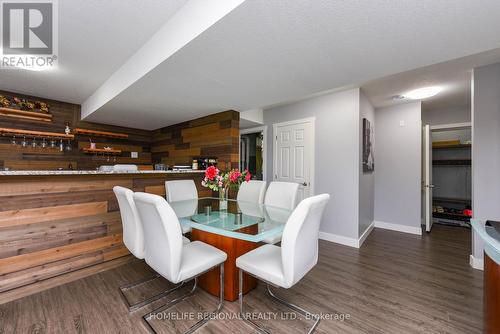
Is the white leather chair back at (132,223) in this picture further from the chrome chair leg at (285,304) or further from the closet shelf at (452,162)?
the closet shelf at (452,162)

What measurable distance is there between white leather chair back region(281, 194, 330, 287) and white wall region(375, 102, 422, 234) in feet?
11.9

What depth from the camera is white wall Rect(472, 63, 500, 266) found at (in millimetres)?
2510

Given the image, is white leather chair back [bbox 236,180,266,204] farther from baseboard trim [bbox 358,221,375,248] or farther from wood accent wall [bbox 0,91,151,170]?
wood accent wall [bbox 0,91,151,170]

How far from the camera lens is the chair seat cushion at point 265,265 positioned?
1.46 m

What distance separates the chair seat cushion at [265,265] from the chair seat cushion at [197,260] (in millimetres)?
197

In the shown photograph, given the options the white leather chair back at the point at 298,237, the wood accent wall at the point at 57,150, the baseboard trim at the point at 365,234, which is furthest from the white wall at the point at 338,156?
the wood accent wall at the point at 57,150

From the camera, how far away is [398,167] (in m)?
4.20

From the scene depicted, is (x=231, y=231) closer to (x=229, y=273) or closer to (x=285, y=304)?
(x=229, y=273)

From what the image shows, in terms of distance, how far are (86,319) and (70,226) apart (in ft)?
3.42

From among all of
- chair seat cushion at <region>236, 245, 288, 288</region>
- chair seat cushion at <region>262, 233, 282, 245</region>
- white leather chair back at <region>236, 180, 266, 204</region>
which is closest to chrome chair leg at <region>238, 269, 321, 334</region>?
chair seat cushion at <region>236, 245, 288, 288</region>

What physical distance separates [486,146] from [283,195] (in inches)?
98.8

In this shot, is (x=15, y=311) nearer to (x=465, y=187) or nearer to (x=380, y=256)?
(x=380, y=256)

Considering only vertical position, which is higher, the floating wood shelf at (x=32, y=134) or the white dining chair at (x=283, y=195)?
the floating wood shelf at (x=32, y=134)

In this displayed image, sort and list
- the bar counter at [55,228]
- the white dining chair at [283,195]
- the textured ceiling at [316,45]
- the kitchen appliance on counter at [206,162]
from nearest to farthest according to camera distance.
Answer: the textured ceiling at [316,45] < the bar counter at [55,228] < the white dining chair at [283,195] < the kitchen appliance on counter at [206,162]
